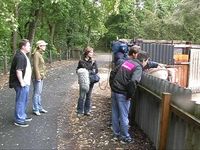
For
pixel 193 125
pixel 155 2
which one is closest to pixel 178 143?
pixel 193 125

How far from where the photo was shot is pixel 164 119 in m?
6.66

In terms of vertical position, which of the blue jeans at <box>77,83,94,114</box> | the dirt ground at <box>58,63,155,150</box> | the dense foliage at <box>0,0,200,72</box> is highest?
the dense foliage at <box>0,0,200,72</box>

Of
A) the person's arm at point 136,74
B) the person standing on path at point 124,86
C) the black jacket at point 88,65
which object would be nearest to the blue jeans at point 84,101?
the black jacket at point 88,65


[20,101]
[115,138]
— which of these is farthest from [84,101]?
[115,138]

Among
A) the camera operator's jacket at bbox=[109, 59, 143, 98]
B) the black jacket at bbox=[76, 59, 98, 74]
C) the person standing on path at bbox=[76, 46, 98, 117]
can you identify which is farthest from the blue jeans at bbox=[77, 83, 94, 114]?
the camera operator's jacket at bbox=[109, 59, 143, 98]

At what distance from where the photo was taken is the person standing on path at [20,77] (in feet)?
28.2

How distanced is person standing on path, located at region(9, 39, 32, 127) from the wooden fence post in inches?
131

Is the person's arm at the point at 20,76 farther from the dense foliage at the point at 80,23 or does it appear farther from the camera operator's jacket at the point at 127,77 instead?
the dense foliage at the point at 80,23

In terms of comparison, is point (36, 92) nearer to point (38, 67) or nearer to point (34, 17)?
point (38, 67)

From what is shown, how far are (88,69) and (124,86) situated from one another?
2.27 metres

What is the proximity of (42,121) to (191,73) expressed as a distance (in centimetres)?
738

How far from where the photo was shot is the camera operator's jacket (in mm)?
7418

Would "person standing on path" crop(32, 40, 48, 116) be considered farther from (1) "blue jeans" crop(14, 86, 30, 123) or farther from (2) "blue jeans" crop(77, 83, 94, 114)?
(2) "blue jeans" crop(77, 83, 94, 114)

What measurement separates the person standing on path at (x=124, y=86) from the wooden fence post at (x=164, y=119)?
2.95 ft
